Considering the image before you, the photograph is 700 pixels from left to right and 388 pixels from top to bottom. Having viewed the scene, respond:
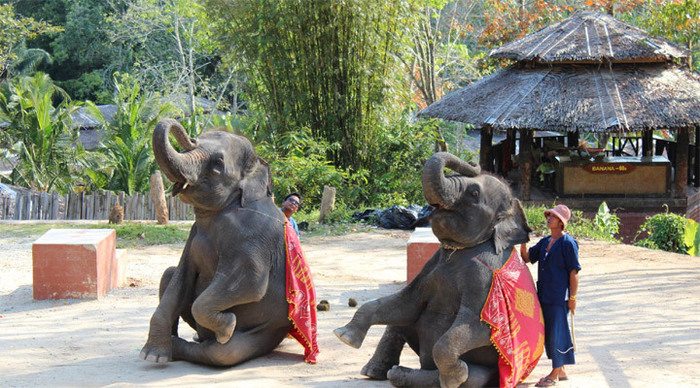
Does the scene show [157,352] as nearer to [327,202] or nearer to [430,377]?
[430,377]

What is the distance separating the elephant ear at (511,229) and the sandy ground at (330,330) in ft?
3.13

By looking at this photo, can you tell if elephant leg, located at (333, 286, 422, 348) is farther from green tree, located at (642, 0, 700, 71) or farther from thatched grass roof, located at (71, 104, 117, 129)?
thatched grass roof, located at (71, 104, 117, 129)

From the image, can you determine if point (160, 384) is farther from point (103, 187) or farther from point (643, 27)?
point (643, 27)

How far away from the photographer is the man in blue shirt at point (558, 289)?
21.4 feet

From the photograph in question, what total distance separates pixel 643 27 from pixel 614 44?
2.88 metres

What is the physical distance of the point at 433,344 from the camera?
21.0 ft

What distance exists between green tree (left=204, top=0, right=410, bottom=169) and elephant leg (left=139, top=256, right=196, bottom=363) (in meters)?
11.9

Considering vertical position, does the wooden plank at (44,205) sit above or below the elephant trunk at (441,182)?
below

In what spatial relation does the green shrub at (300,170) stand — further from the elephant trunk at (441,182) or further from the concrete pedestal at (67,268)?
the elephant trunk at (441,182)

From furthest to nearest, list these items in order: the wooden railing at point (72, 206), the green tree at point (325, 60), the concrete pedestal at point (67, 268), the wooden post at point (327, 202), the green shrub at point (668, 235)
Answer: the green tree at point (325, 60), the wooden railing at point (72, 206), the wooden post at point (327, 202), the green shrub at point (668, 235), the concrete pedestal at point (67, 268)

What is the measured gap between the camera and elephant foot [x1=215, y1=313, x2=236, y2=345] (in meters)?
6.73

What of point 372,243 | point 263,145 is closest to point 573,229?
point 372,243

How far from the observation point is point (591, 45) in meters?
18.2

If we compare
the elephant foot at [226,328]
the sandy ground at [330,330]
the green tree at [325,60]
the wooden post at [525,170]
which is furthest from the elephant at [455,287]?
the green tree at [325,60]
